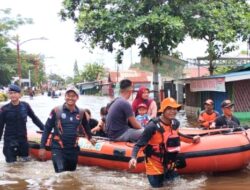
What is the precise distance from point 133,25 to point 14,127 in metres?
9.99

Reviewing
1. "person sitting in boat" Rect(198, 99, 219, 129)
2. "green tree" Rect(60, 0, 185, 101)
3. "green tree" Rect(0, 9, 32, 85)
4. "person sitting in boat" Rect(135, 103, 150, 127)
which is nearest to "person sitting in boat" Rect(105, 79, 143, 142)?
"person sitting in boat" Rect(135, 103, 150, 127)

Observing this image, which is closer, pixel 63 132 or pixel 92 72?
pixel 63 132

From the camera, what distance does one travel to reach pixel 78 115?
633cm

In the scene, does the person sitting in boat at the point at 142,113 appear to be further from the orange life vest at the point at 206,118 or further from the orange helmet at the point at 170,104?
the orange helmet at the point at 170,104

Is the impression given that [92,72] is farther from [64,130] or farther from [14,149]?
[64,130]

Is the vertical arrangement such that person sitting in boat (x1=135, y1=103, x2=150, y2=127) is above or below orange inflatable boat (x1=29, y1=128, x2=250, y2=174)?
above

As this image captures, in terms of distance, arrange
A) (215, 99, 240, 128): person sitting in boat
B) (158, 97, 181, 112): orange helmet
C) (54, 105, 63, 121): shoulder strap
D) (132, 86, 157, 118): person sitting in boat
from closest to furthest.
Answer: (158, 97, 181, 112): orange helmet
(54, 105, 63, 121): shoulder strap
(215, 99, 240, 128): person sitting in boat
(132, 86, 157, 118): person sitting in boat

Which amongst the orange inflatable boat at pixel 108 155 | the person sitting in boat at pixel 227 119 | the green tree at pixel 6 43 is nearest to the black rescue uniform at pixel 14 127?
the orange inflatable boat at pixel 108 155

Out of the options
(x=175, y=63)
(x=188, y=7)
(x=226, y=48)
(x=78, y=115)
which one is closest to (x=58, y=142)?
(x=78, y=115)

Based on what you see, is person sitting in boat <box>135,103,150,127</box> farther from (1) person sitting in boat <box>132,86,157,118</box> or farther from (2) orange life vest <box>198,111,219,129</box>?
(2) orange life vest <box>198,111,219,129</box>

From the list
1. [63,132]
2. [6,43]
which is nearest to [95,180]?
[63,132]

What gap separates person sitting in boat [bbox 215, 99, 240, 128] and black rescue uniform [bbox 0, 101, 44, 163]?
3.08 m

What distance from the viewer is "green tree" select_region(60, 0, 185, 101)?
1662 cm

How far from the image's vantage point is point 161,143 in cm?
560
